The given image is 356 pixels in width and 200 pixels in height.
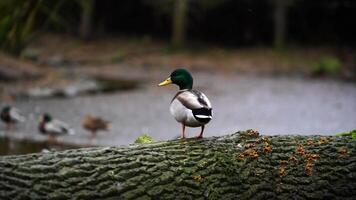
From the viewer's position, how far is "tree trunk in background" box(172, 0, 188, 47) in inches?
905

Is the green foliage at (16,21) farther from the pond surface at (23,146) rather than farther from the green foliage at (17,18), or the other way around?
the pond surface at (23,146)

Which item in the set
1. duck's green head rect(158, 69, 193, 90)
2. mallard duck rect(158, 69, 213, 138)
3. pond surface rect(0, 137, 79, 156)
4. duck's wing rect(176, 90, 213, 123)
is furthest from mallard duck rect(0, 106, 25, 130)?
duck's wing rect(176, 90, 213, 123)

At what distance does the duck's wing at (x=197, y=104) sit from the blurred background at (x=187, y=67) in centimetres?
462

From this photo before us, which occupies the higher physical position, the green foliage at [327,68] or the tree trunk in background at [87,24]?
the tree trunk in background at [87,24]

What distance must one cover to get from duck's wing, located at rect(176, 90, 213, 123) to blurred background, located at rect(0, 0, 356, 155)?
462 cm

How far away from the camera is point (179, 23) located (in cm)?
2316

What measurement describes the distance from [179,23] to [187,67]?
268cm

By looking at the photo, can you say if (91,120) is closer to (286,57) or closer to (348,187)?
(348,187)

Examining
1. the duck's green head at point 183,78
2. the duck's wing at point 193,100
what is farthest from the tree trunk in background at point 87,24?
the duck's wing at point 193,100

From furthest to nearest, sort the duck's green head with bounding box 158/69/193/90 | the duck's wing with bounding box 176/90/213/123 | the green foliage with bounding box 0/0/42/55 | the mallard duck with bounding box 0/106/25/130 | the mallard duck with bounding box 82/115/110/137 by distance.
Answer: the mallard duck with bounding box 0/106/25/130 → the mallard duck with bounding box 82/115/110/137 → the green foliage with bounding box 0/0/42/55 → the duck's green head with bounding box 158/69/193/90 → the duck's wing with bounding box 176/90/213/123

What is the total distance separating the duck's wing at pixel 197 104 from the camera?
5105 mm

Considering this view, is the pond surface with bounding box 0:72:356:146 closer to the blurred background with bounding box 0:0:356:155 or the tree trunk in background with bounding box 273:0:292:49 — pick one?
the blurred background with bounding box 0:0:356:155

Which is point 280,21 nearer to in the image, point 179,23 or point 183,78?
point 179,23

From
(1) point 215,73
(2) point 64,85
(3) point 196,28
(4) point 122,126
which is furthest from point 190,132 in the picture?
(3) point 196,28
